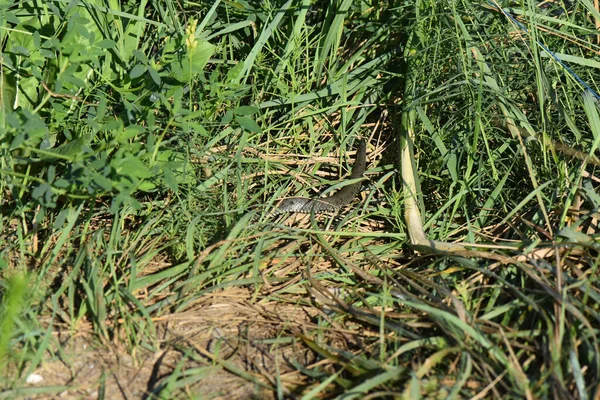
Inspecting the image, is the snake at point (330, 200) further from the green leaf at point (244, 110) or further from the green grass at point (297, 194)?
the green leaf at point (244, 110)

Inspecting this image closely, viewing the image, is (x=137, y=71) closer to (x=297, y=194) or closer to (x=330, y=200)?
(x=297, y=194)

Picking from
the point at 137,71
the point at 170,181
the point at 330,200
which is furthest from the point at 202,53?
the point at 330,200

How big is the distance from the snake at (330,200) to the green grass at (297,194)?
6 centimetres

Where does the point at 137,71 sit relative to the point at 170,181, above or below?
above

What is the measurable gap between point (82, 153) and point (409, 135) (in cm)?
157

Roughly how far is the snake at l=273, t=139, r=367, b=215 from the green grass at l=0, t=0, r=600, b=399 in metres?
0.06

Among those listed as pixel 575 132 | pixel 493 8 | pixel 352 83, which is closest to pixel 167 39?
pixel 352 83

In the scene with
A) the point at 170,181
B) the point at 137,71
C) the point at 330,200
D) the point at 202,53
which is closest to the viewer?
the point at 170,181

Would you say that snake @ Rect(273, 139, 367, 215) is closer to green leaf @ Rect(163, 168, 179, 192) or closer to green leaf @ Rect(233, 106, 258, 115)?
green leaf @ Rect(233, 106, 258, 115)

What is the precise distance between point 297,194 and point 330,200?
17 cm

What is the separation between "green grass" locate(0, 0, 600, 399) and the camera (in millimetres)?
2428

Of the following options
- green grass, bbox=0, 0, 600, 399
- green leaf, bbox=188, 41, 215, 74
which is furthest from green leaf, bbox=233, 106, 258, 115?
green leaf, bbox=188, 41, 215, 74

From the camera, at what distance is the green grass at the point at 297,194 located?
7.97 feet

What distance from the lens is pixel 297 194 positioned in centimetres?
359
